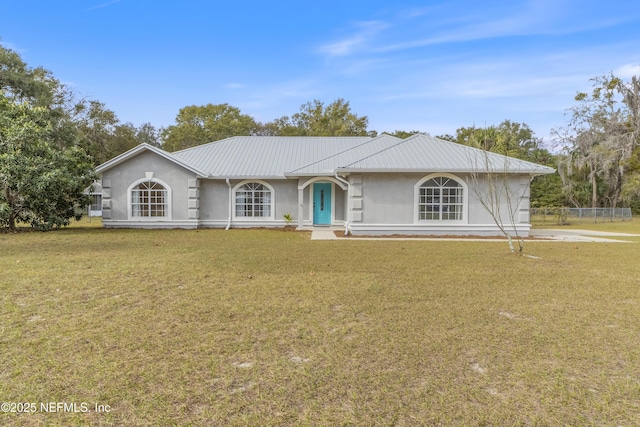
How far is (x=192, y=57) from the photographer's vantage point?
2097cm

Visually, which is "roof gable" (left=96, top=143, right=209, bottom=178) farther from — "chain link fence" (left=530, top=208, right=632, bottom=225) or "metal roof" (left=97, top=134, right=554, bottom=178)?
"chain link fence" (left=530, top=208, right=632, bottom=225)

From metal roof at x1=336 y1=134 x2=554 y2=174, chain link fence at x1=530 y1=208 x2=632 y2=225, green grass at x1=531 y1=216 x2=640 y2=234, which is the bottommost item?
green grass at x1=531 y1=216 x2=640 y2=234

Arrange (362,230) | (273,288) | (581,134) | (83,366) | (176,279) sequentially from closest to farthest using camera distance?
(83,366) < (273,288) < (176,279) < (362,230) < (581,134)

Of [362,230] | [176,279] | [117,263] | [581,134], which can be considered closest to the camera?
[176,279]

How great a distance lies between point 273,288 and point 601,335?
4.52 meters

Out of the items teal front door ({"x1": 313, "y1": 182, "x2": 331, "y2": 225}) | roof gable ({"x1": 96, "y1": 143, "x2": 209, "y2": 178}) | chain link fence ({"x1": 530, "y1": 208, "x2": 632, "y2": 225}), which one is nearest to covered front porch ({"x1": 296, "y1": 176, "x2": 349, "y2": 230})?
teal front door ({"x1": 313, "y1": 182, "x2": 331, "y2": 225})

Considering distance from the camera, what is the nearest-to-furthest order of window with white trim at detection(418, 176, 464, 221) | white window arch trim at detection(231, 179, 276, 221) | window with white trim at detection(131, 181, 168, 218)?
window with white trim at detection(418, 176, 464, 221) < window with white trim at detection(131, 181, 168, 218) < white window arch trim at detection(231, 179, 276, 221)

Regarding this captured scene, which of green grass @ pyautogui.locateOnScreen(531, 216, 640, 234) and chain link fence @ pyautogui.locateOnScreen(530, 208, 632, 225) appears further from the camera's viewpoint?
chain link fence @ pyautogui.locateOnScreen(530, 208, 632, 225)

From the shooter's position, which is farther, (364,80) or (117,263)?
(364,80)

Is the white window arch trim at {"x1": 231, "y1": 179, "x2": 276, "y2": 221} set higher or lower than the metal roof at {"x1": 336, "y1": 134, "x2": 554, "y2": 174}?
lower

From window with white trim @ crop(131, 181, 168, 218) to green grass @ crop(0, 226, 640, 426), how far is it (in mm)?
10343

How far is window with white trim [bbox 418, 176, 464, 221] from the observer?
1625 cm

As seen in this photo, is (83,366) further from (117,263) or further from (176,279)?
(117,263)

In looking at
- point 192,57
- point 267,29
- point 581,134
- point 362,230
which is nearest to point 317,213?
point 362,230
